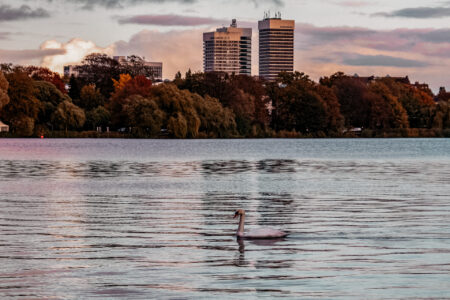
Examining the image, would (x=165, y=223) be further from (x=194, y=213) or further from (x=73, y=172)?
(x=73, y=172)

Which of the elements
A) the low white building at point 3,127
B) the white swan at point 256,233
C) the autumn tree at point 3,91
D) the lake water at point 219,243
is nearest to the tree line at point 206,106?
the autumn tree at point 3,91

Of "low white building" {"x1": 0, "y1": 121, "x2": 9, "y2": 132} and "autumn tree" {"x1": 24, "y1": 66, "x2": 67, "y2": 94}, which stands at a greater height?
"autumn tree" {"x1": 24, "y1": 66, "x2": 67, "y2": 94}

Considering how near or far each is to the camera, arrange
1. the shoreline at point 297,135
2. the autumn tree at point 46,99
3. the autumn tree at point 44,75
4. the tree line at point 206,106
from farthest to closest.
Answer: the autumn tree at point 44,75
the shoreline at point 297,135
the autumn tree at point 46,99
the tree line at point 206,106

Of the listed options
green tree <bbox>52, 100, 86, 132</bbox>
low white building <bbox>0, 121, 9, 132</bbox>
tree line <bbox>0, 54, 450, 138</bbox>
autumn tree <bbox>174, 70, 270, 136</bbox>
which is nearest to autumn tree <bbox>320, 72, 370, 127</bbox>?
tree line <bbox>0, 54, 450, 138</bbox>

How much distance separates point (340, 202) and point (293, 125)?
130 m

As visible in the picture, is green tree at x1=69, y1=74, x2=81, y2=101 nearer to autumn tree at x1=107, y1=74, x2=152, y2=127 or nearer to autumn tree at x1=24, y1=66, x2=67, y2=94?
autumn tree at x1=24, y1=66, x2=67, y2=94

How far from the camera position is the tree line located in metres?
126

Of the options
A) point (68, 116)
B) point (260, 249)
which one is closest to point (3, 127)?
point (68, 116)

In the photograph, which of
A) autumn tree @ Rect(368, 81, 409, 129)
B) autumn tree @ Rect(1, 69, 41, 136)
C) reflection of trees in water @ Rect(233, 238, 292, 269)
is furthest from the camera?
autumn tree @ Rect(368, 81, 409, 129)

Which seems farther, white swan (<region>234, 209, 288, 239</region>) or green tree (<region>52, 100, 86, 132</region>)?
green tree (<region>52, 100, 86, 132</region>)

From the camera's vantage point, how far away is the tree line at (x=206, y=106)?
126 metres

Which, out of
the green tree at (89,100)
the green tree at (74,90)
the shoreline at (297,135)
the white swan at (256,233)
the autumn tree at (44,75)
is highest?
the autumn tree at (44,75)

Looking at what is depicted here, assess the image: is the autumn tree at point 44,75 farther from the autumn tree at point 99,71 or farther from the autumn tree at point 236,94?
the autumn tree at point 236,94

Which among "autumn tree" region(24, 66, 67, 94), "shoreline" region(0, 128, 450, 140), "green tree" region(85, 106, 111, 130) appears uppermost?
"autumn tree" region(24, 66, 67, 94)
